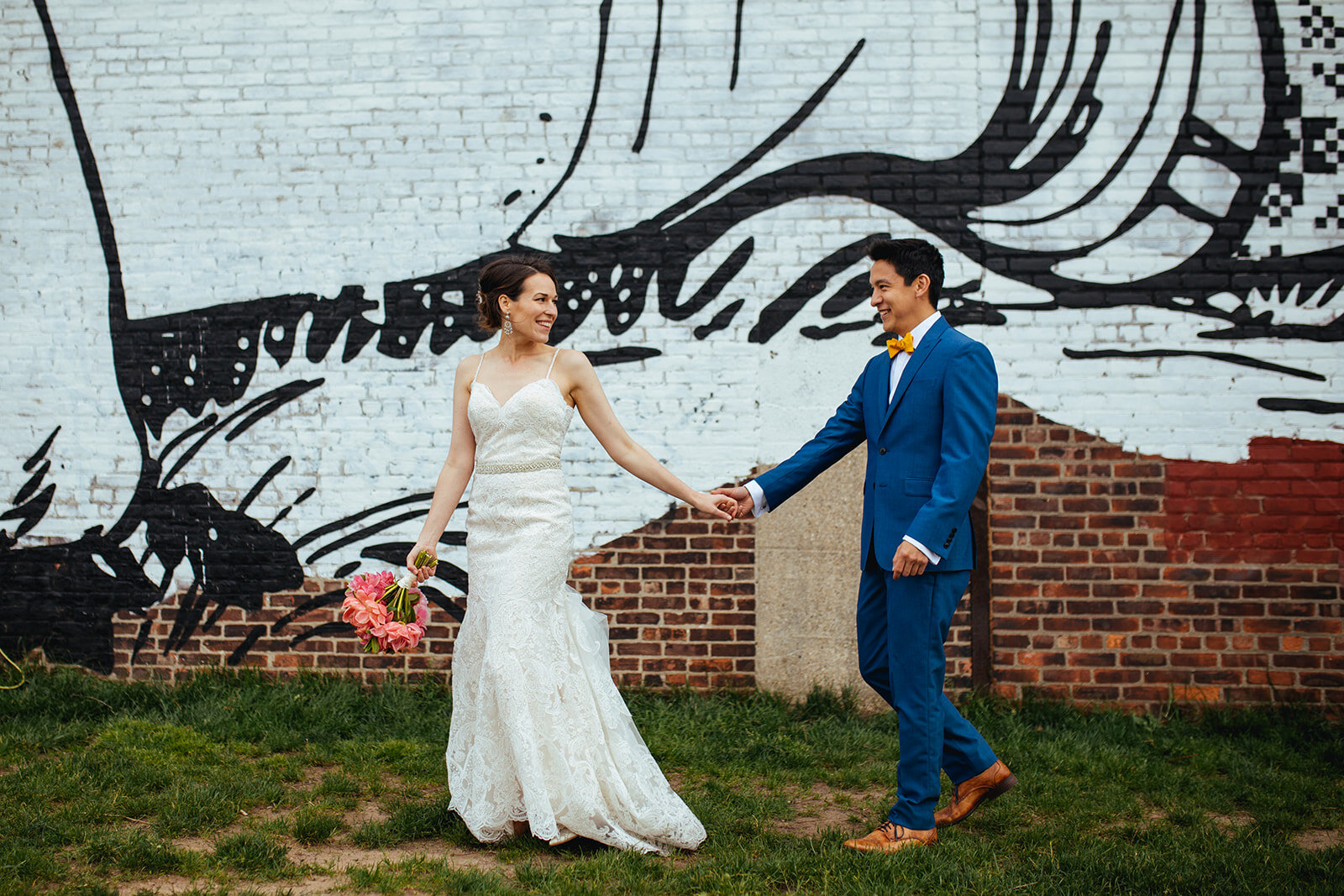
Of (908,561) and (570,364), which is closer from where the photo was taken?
(908,561)

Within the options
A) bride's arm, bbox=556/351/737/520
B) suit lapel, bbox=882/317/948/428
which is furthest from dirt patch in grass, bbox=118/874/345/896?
suit lapel, bbox=882/317/948/428

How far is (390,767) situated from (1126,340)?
436 cm

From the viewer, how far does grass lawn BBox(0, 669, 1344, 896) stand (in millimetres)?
3021

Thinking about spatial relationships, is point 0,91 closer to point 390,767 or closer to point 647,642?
point 390,767

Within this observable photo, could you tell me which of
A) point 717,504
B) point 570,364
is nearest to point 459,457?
point 570,364

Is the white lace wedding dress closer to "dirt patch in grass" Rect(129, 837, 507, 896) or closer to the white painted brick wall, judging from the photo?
"dirt patch in grass" Rect(129, 837, 507, 896)

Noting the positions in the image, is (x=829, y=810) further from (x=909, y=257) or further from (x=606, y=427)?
(x=909, y=257)

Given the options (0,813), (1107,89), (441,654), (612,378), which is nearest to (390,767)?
(441,654)

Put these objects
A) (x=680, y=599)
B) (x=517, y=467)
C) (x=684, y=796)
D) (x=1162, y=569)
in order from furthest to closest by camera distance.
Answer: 1. (x=680, y=599)
2. (x=1162, y=569)
3. (x=684, y=796)
4. (x=517, y=467)

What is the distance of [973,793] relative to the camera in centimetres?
343

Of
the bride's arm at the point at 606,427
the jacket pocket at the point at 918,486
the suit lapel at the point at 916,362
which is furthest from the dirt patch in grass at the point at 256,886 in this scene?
the suit lapel at the point at 916,362

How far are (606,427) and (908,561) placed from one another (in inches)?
47.6

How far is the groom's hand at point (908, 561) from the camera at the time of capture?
3.12 metres

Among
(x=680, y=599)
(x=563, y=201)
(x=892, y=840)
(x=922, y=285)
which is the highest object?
(x=563, y=201)
